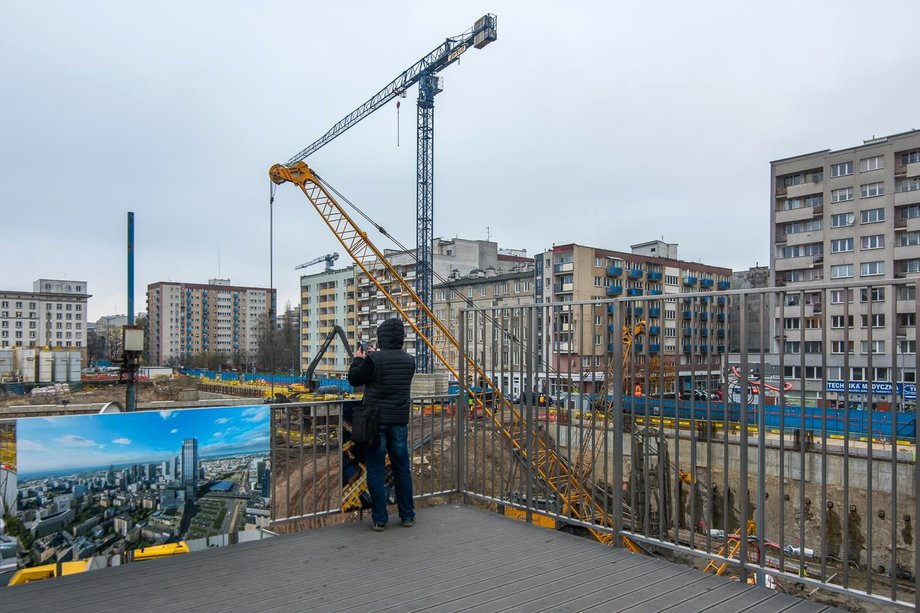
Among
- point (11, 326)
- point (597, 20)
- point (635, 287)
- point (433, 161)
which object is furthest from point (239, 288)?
point (597, 20)

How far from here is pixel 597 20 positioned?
1186cm

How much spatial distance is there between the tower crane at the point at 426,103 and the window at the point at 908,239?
3560 cm

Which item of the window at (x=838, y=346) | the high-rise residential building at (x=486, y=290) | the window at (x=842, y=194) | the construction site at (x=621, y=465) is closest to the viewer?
the window at (x=838, y=346)

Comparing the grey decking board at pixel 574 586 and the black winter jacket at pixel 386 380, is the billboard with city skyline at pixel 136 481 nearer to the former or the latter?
the black winter jacket at pixel 386 380

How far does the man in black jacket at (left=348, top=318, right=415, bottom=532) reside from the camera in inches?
214

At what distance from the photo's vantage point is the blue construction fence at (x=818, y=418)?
3.48 meters

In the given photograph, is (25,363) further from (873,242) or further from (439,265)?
(873,242)

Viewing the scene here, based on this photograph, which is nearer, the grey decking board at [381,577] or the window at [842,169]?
the grey decking board at [381,577]

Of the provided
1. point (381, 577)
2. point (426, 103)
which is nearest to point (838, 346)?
point (381, 577)

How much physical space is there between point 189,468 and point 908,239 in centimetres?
4671

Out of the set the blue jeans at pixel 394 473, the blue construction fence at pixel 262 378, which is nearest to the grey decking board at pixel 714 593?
the blue jeans at pixel 394 473

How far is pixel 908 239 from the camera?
3931 centimetres

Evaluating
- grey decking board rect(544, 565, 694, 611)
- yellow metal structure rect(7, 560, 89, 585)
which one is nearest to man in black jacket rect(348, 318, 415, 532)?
grey decking board rect(544, 565, 694, 611)

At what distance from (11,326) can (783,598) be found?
116145mm
